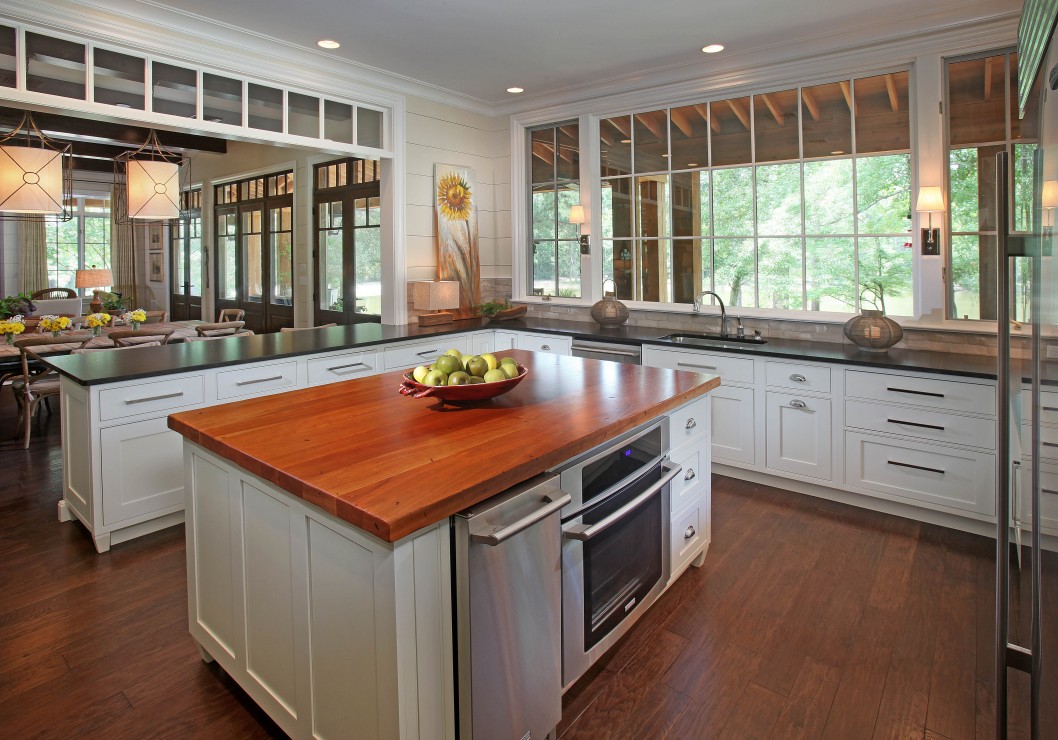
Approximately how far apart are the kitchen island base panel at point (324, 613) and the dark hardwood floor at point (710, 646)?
0.31 metres

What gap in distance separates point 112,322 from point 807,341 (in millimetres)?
6231

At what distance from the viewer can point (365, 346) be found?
405 cm

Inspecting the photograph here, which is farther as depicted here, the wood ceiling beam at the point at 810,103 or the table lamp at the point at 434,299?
the table lamp at the point at 434,299

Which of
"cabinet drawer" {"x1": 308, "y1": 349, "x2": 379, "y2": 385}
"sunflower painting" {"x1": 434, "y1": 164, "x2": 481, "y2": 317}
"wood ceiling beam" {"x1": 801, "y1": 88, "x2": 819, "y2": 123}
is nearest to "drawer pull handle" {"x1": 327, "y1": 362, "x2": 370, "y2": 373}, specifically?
"cabinet drawer" {"x1": 308, "y1": 349, "x2": 379, "y2": 385}

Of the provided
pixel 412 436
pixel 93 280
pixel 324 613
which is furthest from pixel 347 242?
pixel 324 613

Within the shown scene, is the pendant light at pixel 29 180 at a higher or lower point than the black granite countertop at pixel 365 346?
higher

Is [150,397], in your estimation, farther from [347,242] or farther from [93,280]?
[93,280]

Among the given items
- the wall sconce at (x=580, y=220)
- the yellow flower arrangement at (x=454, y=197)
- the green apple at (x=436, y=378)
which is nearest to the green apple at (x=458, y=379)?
the green apple at (x=436, y=378)

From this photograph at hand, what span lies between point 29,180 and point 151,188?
2.80 ft

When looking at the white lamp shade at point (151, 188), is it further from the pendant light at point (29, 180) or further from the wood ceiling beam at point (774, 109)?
the wood ceiling beam at point (774, 109)

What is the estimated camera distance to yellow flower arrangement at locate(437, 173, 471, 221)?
523 cm

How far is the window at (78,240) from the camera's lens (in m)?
10.3

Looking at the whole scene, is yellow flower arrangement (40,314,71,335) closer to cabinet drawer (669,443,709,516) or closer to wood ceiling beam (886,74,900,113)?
cabinet drawer (669,443,709,516)

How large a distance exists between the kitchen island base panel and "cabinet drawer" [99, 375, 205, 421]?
50.8 inches
